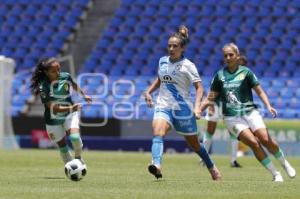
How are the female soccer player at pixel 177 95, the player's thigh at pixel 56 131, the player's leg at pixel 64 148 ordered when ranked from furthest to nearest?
the player's leg at pixel 64 148, the player's thigh at pixel 56 131, the female soccer player at pixel 177 95

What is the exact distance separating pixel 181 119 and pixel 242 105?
44.9 inches

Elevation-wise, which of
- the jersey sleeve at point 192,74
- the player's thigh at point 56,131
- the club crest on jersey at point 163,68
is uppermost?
the club crest on jersey at point 163,68

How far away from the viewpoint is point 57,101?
15.0 metres

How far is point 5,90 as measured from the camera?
30.9m

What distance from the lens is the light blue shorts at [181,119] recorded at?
13.8 metres

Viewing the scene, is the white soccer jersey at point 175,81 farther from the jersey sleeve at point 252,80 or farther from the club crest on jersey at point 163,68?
the jersey sleeve at point 252,80

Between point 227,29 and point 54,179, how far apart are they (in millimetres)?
20754

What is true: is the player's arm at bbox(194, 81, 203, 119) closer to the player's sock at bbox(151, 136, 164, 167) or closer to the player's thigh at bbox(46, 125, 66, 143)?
the player's sock at bbox(151, 136, 164, 167)

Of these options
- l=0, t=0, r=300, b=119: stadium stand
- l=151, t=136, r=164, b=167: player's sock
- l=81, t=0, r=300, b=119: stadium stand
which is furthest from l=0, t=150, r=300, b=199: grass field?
l=81, t=0, r=300, b=119: stadium stand

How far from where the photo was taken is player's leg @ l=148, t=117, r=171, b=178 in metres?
13.2

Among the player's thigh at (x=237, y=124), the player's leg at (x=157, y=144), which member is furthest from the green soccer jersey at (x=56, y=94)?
the player's thigh at (x=237, y=124)

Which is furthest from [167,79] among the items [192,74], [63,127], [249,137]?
[63,127]

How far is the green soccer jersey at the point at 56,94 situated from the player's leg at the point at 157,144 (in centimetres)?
208

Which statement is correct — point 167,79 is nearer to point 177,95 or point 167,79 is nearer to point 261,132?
point 177,95
